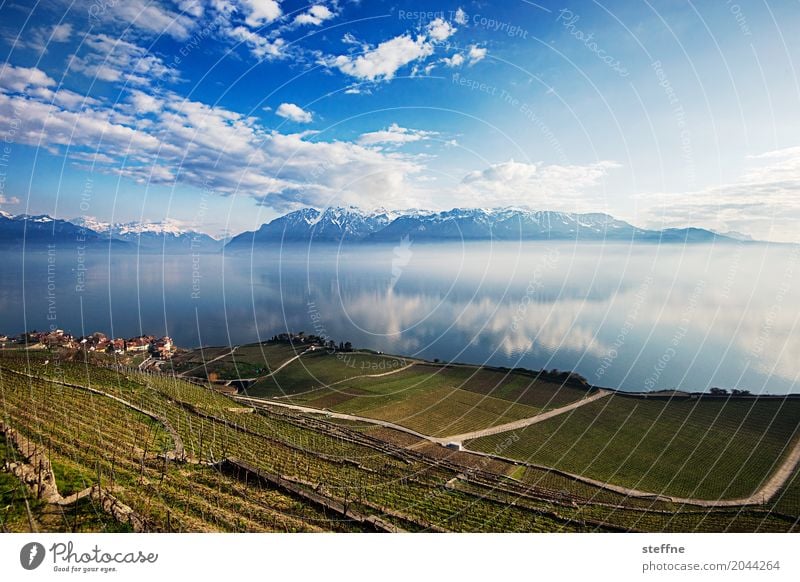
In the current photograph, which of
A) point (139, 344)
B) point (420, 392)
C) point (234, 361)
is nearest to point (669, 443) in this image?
point (420, 392)

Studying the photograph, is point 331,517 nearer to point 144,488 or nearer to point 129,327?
point 144,488

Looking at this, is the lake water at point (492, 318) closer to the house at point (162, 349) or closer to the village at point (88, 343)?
the village at point (88, 343)

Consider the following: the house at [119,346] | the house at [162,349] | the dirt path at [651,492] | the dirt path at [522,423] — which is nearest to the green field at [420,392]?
the dirt path at [522,423]

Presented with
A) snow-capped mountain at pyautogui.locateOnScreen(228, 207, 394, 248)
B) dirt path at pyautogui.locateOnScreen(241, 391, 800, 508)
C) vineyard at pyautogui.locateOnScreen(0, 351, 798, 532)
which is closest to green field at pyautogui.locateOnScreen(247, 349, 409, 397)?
dirt path at pyautogui.locateOnScreen(241, 391, 800, 508)

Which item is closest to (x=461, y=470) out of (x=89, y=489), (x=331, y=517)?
(x=331, y=517)

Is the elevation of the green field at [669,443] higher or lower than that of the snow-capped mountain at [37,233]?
lower

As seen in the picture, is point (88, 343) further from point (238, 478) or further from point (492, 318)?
point (492, 318)
